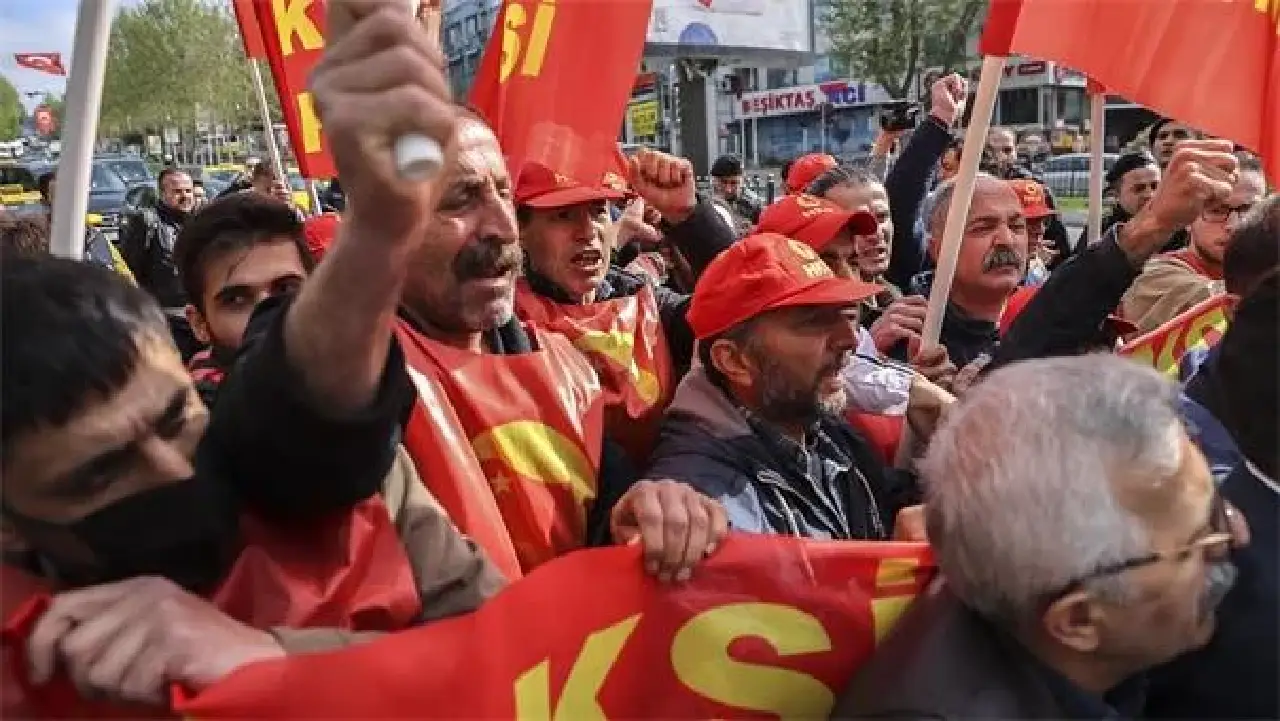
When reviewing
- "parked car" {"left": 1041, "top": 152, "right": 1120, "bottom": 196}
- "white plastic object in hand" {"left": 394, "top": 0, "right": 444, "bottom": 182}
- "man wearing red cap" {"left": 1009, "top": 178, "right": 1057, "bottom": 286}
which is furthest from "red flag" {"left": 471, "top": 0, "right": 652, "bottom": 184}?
"parked car" {"left": 1041, "top": 152, "right": 1120, "bottom": 196}

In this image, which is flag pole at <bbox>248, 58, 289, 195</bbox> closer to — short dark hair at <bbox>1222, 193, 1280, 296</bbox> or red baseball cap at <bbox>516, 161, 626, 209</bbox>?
red baseball cap at <bbox>516, 161, 626, 209</bbox>

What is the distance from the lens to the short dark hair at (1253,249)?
2.53 meters

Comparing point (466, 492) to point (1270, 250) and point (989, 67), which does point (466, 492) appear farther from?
point (1270, 250)

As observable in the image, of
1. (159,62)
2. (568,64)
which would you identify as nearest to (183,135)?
(159,62)

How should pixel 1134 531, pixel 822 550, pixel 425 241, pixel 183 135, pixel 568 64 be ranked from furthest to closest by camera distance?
1. pixel 183 135
2. pixel 568 64
3. pixel 425 241
4. pixel 822 550
5. pixel 1134 531

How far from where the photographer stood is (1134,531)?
4.62ft

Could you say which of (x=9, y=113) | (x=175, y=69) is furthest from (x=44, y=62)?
(x=9, y=113)

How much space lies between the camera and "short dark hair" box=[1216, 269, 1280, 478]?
5.57 feet

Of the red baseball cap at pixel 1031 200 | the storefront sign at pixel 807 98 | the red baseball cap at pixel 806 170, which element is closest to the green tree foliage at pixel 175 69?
Answer: the storefront sign at pixel 807 98

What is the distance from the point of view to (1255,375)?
1726mm

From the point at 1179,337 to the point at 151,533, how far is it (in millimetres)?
2793

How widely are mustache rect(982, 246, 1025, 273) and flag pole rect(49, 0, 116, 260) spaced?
2.52 meters

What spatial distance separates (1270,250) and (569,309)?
157 cm

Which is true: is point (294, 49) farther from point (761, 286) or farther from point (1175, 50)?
point (1175, 50)
